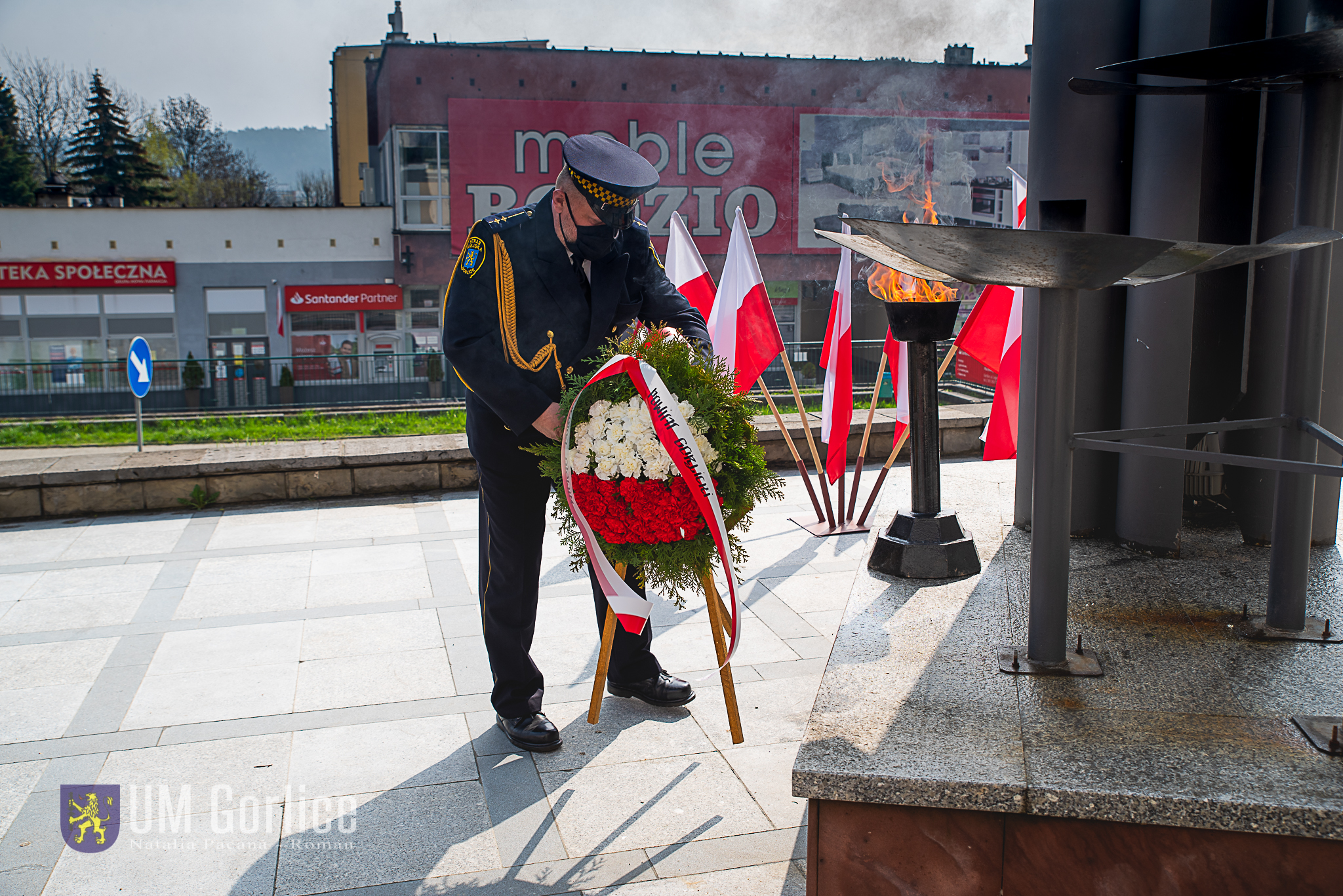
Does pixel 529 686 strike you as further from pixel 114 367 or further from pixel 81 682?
pixel 114 367

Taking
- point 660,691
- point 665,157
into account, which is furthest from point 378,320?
point 660,691

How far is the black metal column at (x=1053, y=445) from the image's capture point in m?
2.79

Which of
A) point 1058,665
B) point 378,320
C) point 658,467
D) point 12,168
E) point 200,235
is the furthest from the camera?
point 12,168

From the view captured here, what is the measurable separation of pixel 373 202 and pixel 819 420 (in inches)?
1056

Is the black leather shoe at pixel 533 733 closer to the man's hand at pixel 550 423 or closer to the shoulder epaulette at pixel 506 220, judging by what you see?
the man's hand at pixel 550 423

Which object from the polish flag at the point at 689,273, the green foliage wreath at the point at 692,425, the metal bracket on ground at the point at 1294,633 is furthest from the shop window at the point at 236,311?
the metal bracket on ground at the point at 1294,633

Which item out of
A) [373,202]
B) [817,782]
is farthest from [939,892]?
[373,202]

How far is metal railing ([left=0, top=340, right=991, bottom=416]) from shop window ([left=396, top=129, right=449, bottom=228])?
335 inches

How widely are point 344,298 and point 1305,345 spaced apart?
2716 cm

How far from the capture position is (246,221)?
27.2 m

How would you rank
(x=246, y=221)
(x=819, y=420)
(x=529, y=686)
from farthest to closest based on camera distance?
(x=246, y=221) < (x=819, y=420) < (x=529, y=686)

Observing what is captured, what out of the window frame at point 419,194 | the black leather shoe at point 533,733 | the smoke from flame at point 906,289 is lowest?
the black leather shoe at point 533,733

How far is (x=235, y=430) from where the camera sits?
436 inches

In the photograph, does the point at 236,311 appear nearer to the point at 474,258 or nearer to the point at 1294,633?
the point at 474,258
